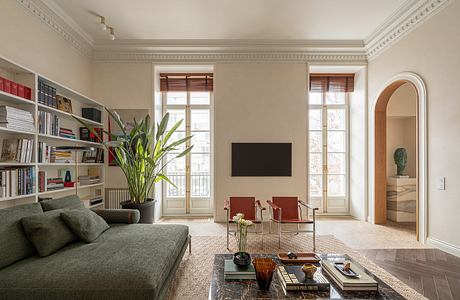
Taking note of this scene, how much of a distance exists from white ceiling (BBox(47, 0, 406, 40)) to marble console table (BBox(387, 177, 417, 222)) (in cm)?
293

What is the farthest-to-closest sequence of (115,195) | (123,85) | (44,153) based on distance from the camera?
(123,85) < (115,195) < (44,153)

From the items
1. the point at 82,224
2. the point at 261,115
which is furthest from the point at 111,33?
the point at 82,224

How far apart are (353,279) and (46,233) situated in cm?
239

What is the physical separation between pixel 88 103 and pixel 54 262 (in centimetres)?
328

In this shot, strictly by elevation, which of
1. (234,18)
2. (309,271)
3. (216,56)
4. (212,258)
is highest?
(234,18)

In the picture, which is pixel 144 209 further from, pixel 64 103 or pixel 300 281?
pixel 300 281

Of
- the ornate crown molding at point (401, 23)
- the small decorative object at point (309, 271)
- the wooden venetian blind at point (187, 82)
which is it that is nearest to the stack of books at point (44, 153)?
the wooden venetian blind at point (187, 82)

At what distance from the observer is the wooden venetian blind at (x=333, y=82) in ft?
16.7

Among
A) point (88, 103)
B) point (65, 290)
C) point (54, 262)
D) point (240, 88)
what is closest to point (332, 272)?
point (65, 290)

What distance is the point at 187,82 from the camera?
16.4 ft

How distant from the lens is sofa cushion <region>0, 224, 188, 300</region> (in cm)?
147

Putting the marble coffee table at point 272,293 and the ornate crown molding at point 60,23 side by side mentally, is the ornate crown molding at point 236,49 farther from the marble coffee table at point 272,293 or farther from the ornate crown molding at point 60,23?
the marble coffee table at point 272,293

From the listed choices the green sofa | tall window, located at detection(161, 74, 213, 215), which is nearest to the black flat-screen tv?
tall window, located at detection(161, 74, 213, 215)

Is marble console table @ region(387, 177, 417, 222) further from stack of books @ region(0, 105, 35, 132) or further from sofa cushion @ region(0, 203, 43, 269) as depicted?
stack of books @ region(0, 105, 35, 132)
